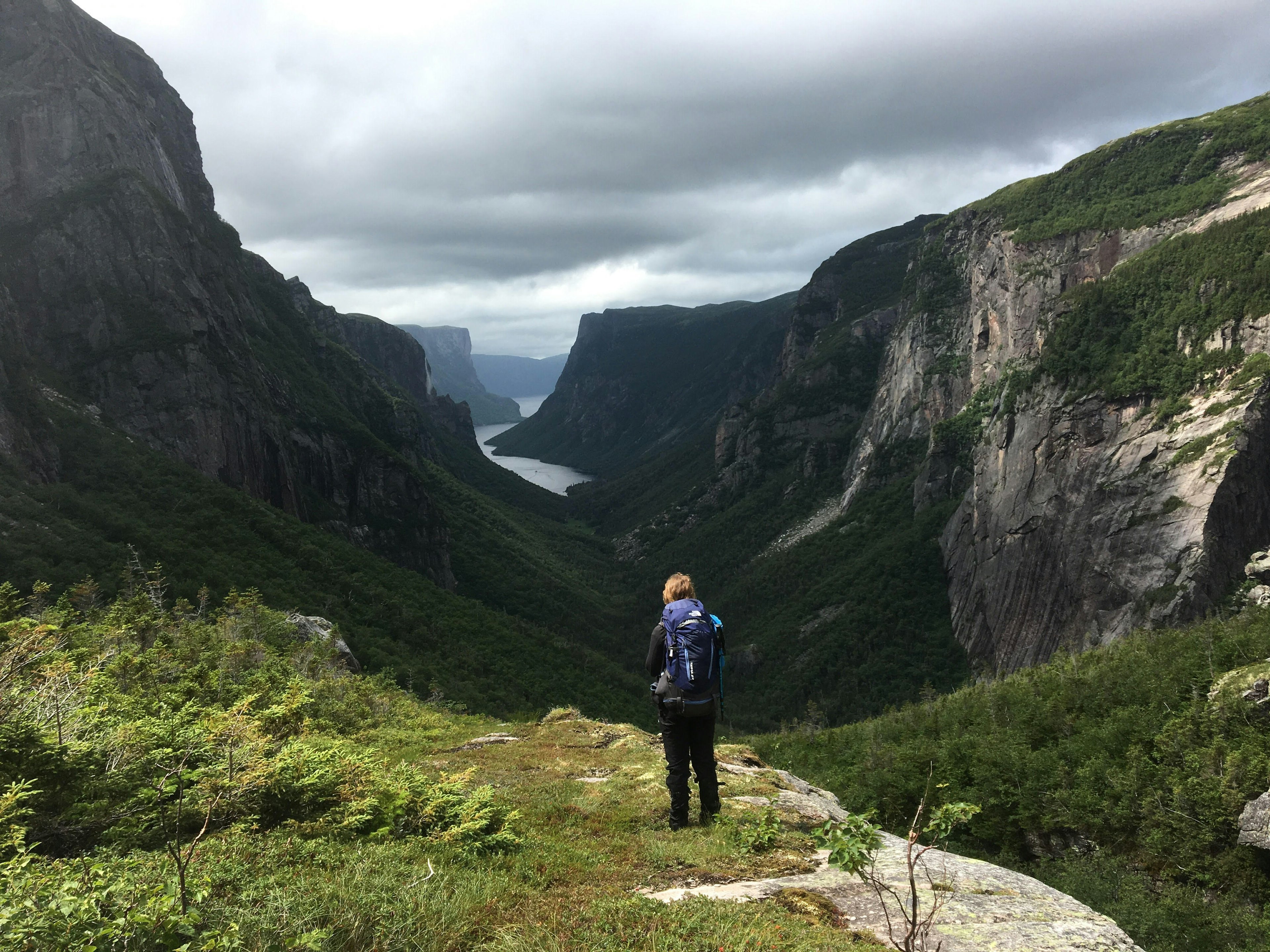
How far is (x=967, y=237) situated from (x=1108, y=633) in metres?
75.1

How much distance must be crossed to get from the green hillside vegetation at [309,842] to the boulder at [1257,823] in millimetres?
7960

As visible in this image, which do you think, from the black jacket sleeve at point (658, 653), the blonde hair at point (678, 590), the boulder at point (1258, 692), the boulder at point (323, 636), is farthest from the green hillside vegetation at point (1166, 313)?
the boulder at point (323, 636)

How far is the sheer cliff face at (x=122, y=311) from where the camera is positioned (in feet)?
196

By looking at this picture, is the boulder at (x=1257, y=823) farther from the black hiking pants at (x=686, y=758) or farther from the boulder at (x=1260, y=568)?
the boulder at (x=1260, y=568)

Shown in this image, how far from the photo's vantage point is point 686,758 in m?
9.21

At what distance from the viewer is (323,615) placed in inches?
1684

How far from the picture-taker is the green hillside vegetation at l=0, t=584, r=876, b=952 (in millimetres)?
4738

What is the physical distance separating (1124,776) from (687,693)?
10897 mm

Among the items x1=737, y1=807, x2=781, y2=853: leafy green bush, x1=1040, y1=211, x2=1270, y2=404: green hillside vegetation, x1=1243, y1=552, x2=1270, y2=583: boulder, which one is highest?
x1=1040, y1=211, x2=1270, y2=404: green hillside vegetation

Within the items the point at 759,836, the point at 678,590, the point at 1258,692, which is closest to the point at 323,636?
the point at 678,590

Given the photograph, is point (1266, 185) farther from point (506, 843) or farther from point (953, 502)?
point (506, 843)

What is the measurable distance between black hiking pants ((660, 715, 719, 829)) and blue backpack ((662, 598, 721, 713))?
342 millimetres

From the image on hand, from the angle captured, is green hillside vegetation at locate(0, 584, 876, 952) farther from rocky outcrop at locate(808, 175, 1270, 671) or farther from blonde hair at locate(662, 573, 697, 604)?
rocky outcrop at locate(808, 175, 1270, 671)

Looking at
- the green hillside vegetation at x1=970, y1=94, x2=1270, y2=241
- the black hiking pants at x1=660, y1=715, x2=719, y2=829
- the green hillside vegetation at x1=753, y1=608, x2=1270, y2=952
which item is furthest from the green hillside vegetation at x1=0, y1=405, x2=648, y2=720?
the green hillside vegetation at x1=970, y1=94, x2=1270, y2=241
